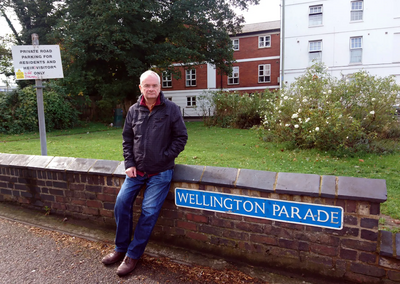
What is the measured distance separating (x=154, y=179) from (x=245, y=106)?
11.9 meters

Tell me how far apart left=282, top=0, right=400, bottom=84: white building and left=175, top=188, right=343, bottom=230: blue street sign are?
977 inches

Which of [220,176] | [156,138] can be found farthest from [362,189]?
[156,138]

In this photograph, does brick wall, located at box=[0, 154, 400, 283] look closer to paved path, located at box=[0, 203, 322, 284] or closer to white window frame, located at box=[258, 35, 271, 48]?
paved path, located at box=[0, 203, 322, 284]

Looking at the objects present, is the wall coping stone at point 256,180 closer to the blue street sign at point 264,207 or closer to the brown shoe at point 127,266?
the blue street sign at point 264,207

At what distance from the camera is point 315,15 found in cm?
2680

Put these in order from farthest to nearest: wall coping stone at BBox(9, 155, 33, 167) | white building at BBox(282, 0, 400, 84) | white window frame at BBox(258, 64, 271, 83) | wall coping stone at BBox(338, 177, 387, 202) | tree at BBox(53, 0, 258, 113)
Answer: white window frame at BBox(258, 64, 271, 83), white building at BBox(282, 0, 400, 84), tree at BBox(53, 0, 258, 113), wall coping stone at BBox(9, 155, 33, 167), wall coping stone at BBox(338, 177, 387, 202)

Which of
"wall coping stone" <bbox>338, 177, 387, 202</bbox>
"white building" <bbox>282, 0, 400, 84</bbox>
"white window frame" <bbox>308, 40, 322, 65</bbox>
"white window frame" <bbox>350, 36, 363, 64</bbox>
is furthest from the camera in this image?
"white window frame" <bbox>308, 40, 322, 65</bbox>

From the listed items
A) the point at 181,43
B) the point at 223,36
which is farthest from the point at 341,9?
the point at 181,43

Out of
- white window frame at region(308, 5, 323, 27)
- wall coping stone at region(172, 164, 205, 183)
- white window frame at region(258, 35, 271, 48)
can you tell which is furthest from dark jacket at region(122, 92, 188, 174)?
white window frame at region(258, 35, 271, 48)

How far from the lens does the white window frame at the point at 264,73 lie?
1264 inches

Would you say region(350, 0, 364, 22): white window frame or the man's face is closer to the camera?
→ the man's face

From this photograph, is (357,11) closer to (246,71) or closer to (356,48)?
(356,48)

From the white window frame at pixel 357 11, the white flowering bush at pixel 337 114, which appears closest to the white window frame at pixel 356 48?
the white window frame at pixel 357 11

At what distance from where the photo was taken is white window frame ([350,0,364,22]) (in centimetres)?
2538
